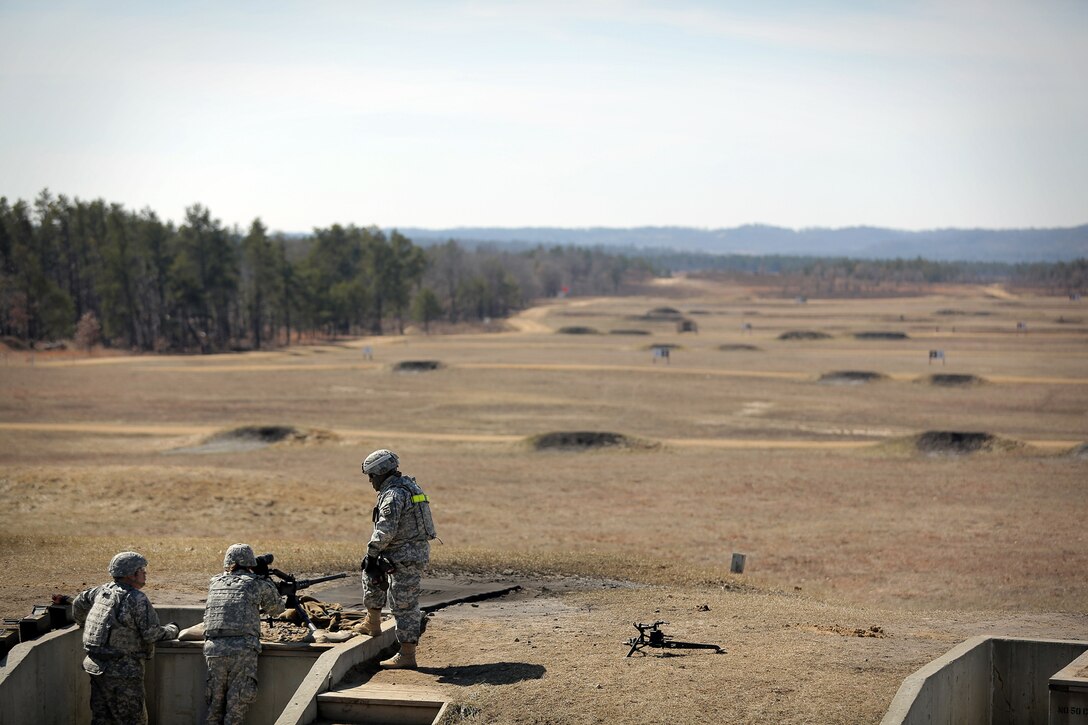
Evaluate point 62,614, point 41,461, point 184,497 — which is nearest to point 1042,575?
point 62,614

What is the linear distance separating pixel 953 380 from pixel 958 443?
2591cm

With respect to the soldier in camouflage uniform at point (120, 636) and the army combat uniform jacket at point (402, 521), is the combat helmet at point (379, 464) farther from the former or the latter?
the soldier in camouflage uniform at point (120, 636)

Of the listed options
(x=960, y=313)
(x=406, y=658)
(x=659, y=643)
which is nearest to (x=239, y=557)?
(x=406, y=658)

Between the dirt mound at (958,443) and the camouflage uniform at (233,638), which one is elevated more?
the camouflage uniform at (233,638)

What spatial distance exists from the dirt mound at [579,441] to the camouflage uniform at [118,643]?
31589 millimetres

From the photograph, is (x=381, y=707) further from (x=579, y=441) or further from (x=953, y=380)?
(x=953, y=380)

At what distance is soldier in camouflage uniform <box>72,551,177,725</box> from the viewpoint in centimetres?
1161

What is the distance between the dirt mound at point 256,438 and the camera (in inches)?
1747

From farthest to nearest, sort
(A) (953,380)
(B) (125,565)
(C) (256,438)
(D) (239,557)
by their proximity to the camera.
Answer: (A) (953,380) → (C) (256,438) → (D) (239,557) → (B) (125,565)

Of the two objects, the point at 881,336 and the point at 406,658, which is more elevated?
the point at 406,658

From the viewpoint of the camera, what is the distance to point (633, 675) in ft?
40.2

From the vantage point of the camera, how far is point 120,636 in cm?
1166

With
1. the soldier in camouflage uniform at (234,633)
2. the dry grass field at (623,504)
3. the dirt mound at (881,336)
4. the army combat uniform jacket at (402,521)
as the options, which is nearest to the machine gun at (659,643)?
the dry grass field at (623,504)

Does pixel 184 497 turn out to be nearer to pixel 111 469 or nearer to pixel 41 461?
pixel 111 469
